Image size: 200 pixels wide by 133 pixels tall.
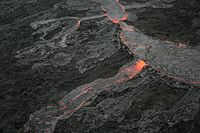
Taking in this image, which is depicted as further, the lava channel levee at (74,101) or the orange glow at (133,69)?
the orange glow at (133,69)

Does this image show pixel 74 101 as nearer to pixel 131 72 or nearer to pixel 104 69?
pixel 104 69

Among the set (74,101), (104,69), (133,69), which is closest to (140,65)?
(133,69)

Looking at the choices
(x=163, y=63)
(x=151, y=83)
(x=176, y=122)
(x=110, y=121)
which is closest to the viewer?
(x=176, y=122)

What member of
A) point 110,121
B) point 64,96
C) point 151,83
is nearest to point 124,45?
point 151,83

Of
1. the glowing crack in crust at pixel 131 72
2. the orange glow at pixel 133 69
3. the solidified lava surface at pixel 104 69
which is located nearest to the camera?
the solidified lava surface at pixel 104 69

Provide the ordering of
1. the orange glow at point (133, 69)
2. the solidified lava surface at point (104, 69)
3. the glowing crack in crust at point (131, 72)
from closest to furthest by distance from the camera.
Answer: the solidified lava surface at point (104, 69)
the glowing crack in crust at point (131, 72)
the orange glow at point (133, 69)

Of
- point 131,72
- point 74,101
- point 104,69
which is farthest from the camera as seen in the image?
point 104,69

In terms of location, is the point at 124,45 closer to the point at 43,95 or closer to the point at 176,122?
the point at 43,95
